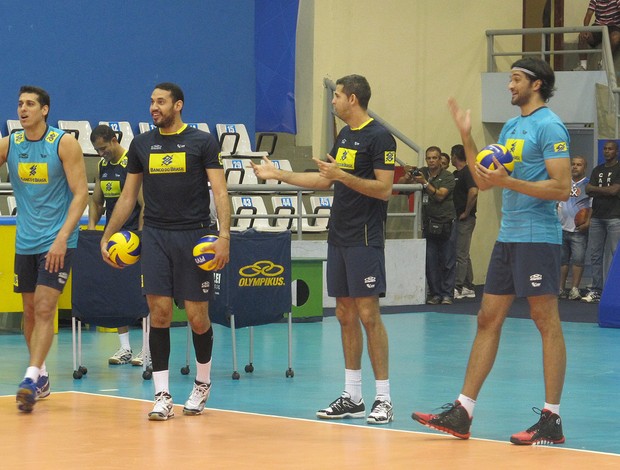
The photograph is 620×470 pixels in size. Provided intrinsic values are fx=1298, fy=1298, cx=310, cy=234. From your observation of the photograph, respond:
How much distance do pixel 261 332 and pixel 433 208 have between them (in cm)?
421

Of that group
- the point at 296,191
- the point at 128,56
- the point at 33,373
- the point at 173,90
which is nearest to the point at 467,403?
the point at 173,90

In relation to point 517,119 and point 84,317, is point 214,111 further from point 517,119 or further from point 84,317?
point 517,119

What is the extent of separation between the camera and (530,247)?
7379 millimetres

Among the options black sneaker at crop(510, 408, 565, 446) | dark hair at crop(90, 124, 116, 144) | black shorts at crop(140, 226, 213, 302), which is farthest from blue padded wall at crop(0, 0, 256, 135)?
black sneaker at crop(510, 408, 565, 446)

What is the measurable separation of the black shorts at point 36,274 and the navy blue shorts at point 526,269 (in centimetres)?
289

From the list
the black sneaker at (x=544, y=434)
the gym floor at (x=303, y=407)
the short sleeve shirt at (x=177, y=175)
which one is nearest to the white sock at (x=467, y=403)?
the gym floor at (x=303, y=407)

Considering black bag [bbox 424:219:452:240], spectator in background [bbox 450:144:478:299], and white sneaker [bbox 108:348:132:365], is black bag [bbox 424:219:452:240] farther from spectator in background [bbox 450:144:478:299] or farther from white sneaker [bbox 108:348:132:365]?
white sneaker [bbox 108:348:132:365]

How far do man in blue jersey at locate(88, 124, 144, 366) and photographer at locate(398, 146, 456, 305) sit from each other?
6729 mm

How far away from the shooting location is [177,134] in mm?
8266

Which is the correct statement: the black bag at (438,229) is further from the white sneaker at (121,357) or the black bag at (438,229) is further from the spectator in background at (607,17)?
the white sneaker at (121,357)

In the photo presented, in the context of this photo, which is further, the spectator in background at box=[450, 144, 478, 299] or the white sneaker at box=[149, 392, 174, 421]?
the spectator in background at box=[450, 144, 478, 299]

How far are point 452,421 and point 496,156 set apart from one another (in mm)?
1524

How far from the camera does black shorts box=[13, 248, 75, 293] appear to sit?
859 cm

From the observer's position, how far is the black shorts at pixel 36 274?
28.2 feet
